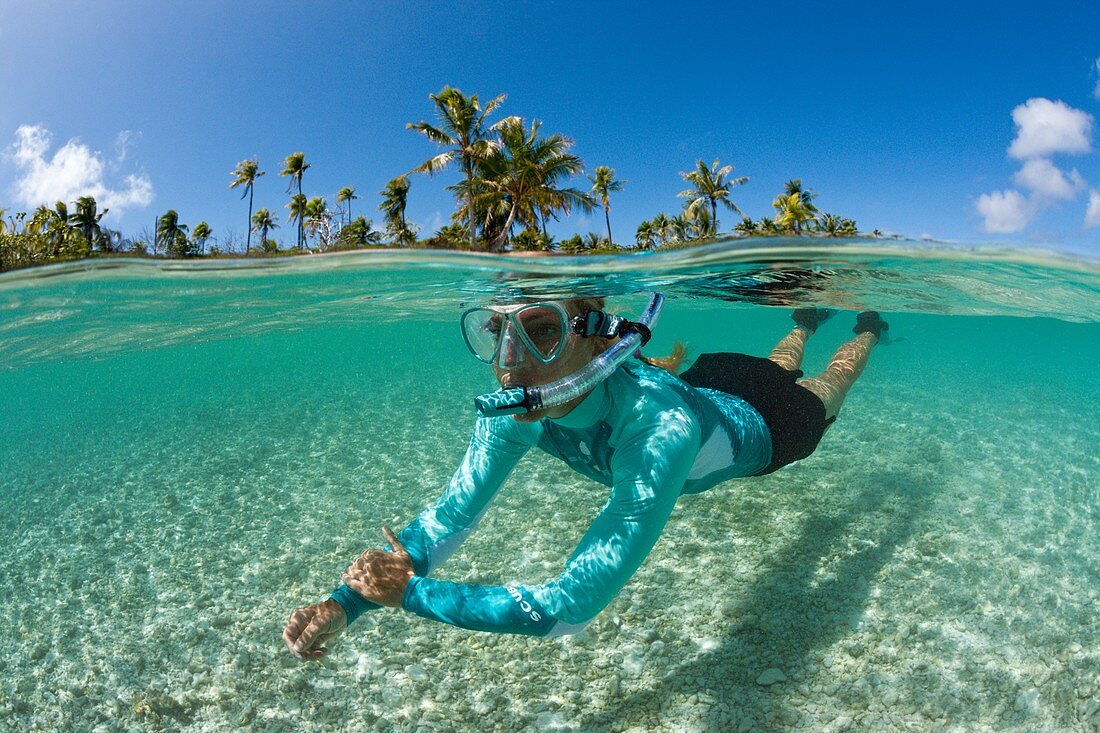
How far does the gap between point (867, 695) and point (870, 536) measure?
8.25 ft

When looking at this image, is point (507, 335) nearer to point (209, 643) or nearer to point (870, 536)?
point (209, 643)

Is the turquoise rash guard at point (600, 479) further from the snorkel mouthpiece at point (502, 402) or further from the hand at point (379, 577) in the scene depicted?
the snorkel mouthpiece at point (502, 402)

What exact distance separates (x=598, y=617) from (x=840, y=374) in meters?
3.49

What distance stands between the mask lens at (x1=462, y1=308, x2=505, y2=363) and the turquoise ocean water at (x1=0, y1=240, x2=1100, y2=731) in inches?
86.1

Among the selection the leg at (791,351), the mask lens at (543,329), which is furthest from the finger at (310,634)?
the leg at (791,351)

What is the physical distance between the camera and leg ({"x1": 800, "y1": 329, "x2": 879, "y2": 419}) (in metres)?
5.52

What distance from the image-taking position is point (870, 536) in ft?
19.8

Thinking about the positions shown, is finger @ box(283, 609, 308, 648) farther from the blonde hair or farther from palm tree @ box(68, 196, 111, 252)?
palm tree @ box(68, 196, 111, 252)

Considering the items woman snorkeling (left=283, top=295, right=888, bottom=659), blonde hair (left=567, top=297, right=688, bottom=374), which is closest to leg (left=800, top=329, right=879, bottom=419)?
woman snorkeling (left=283, top=295, right=888, bottom=659)

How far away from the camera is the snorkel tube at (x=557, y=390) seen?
2.79 m

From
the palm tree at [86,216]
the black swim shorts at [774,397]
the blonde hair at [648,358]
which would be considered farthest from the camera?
the palm tree at [86,216]

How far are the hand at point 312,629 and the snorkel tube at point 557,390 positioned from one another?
3.78 ft

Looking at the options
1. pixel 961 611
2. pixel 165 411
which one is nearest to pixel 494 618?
pixel 961 611

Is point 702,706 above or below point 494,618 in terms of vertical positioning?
below
